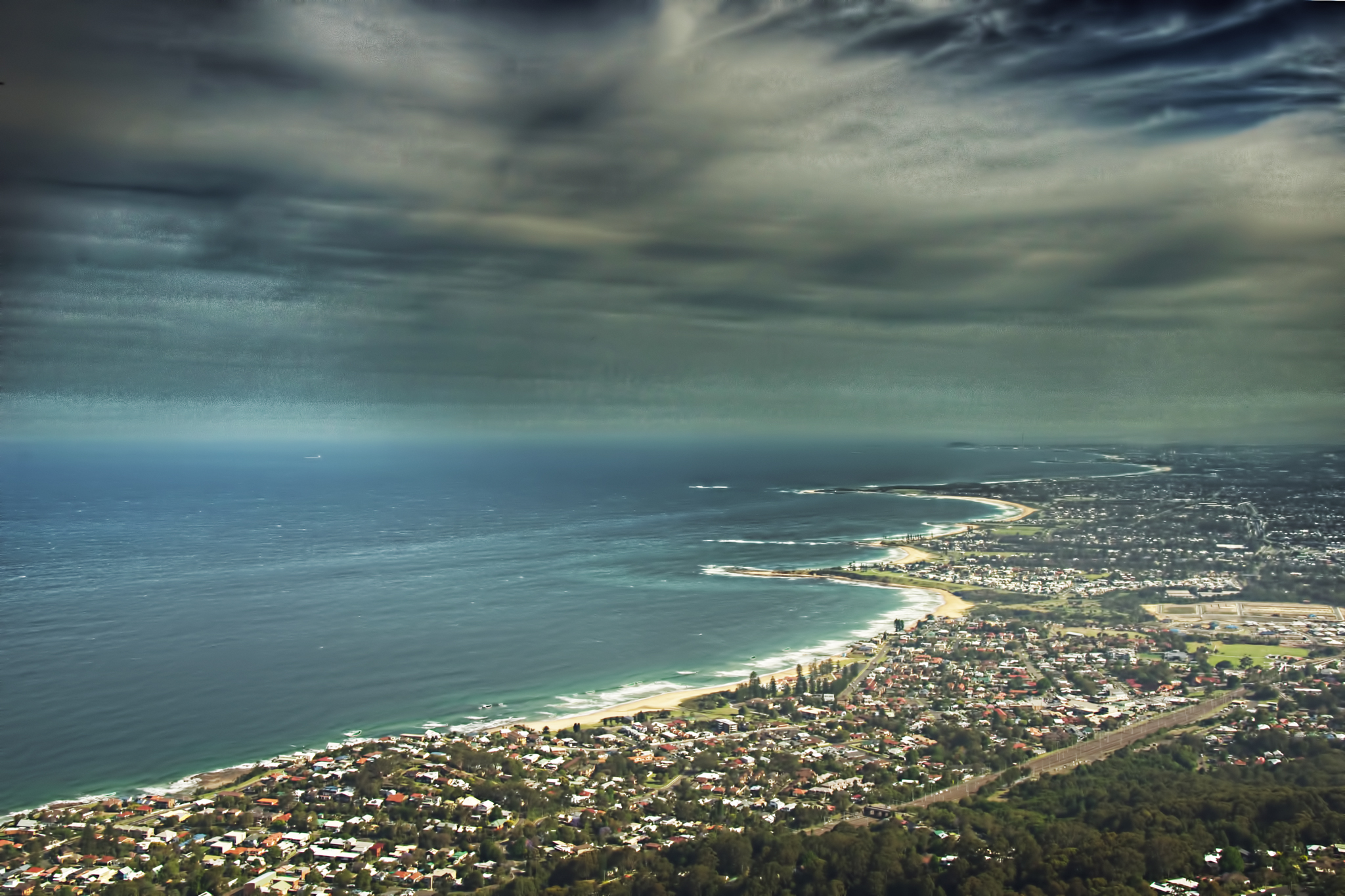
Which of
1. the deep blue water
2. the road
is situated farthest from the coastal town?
the deep blue water

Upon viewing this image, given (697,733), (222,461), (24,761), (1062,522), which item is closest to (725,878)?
(697,733)

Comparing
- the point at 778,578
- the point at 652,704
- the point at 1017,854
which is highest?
the point at 1017,854

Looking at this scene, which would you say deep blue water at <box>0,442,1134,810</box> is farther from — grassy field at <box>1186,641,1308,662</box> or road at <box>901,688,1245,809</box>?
grassy field at <box>1186,641,1308,662</box>

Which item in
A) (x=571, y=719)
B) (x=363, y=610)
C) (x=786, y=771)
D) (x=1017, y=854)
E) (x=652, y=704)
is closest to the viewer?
(x=1017, y=854)

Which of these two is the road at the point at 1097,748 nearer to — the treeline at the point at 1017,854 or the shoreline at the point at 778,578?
the treeline at the point at 1017,854

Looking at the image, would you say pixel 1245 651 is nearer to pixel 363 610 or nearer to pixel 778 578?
pixel 778 578

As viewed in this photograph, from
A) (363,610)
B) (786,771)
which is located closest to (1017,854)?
(786,771)

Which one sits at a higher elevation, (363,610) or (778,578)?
(363,610)
